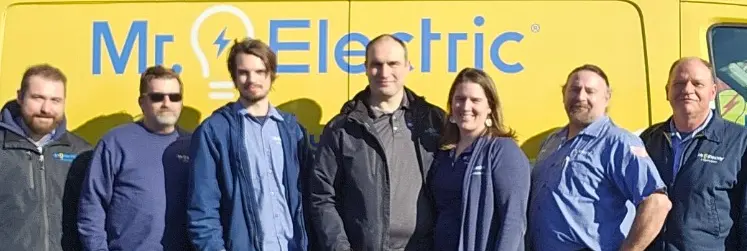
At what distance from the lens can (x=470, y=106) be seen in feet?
13.9

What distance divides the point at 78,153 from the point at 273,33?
44.6 inches

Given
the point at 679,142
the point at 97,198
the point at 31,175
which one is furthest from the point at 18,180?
the point at 679,142

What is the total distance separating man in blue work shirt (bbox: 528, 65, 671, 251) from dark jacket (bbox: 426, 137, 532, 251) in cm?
14

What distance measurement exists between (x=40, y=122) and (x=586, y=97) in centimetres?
252

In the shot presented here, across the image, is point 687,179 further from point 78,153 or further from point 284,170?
point 78,153

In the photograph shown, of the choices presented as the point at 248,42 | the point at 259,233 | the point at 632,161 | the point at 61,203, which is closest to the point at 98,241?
the point at 61,203

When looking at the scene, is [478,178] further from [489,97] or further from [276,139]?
[276,139]

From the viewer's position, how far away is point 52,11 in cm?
533

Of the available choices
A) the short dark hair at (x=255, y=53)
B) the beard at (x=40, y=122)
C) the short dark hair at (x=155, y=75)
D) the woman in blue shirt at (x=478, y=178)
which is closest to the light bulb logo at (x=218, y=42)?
the short dark hair at (x=155, y=75)

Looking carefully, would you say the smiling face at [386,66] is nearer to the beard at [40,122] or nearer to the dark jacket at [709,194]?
the dark jacket at [709,194]

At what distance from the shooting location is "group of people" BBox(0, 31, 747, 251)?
421 cm

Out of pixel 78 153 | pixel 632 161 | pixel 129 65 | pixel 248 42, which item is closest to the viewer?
pixel 632 161

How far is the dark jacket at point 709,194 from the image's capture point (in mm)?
4383

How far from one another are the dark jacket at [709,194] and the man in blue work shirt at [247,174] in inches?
64.5
